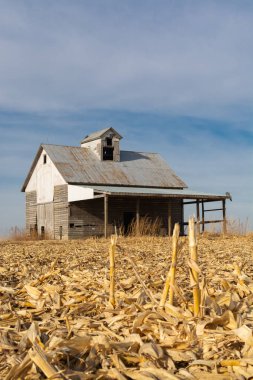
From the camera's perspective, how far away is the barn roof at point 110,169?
93.2ft

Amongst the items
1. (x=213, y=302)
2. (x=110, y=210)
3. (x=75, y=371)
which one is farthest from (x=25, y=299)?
(x=110, y=210)

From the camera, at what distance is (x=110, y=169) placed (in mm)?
30078

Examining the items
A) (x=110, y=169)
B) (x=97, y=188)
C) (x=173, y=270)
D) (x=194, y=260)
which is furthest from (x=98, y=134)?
(x=194, y=260)

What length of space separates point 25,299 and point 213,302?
6.09 ft

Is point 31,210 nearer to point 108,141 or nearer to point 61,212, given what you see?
point 61,212

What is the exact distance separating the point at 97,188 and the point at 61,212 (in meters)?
3.16

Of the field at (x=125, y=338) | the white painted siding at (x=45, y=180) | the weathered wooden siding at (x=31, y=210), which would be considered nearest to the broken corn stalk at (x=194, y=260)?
the field at (x=125, y=338)

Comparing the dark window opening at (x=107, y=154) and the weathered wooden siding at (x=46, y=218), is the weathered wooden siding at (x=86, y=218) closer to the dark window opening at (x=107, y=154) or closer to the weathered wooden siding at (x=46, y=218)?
the weathered wooden siding at (x=46, y=218)

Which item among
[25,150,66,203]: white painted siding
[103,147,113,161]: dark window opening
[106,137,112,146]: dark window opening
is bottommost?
[25,150,66,203]: white painted siding

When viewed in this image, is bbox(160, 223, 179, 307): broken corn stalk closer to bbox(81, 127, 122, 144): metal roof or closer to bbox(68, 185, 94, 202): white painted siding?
bbox(68, 185, 94, 202): white painted siding

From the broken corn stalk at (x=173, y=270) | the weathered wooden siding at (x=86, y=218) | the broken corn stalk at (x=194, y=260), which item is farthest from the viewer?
the weathered wooden siding at (x=86, y=218)

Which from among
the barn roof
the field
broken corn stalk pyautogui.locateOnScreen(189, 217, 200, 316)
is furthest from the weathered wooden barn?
broken corn stalk pyautogui.locateOnScreen(189, 217, 200, 316)

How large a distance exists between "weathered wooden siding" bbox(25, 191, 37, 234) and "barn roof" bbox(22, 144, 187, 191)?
114 centimetres

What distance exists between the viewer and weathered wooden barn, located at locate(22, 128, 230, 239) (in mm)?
27516
